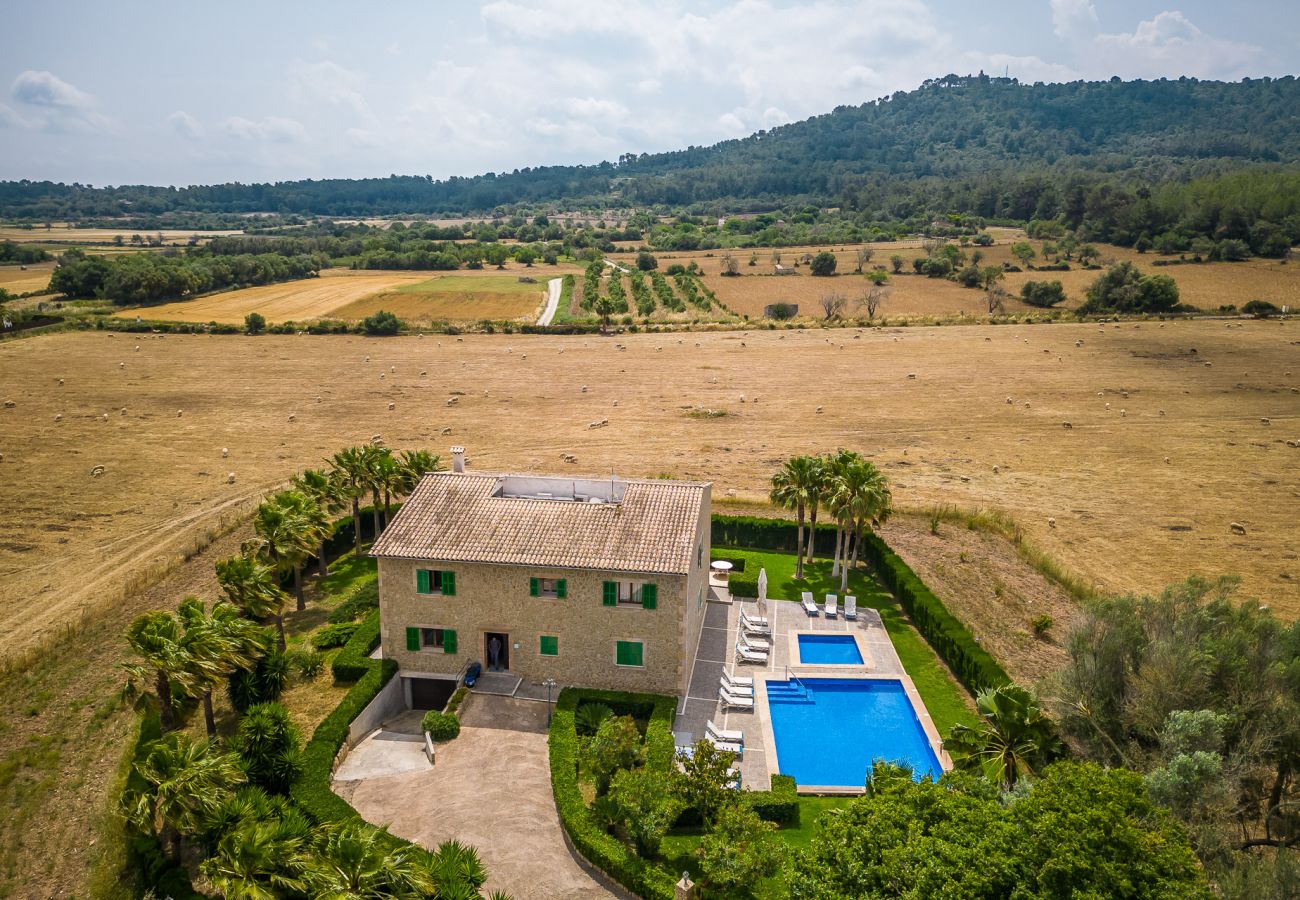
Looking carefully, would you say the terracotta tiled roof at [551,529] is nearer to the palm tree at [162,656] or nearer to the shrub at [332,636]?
the shrub at [332,636]

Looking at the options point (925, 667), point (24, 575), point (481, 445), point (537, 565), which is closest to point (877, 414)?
point (481, 445)

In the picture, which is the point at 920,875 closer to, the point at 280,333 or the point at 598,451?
the point at 598,451

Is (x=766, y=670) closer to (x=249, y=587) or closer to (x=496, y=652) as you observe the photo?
(x=496, y=652)

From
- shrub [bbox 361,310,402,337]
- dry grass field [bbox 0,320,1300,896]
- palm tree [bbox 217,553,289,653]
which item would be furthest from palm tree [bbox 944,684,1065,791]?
shrub [bbox 361,310,402,337]

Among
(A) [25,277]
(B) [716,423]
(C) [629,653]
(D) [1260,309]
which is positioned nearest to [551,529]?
(C) [629,653]

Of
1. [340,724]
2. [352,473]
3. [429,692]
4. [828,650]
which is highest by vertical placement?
[352,473]

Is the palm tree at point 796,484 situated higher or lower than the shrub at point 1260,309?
lower

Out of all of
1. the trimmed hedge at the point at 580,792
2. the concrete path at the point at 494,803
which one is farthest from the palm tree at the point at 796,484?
the concrete path at the point at 494,803
